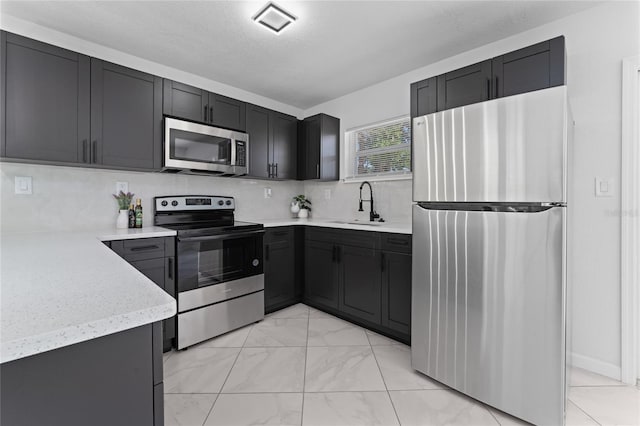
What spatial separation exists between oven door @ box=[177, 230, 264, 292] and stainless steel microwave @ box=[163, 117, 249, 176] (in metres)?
0.65

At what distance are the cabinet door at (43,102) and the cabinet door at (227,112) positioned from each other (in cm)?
94

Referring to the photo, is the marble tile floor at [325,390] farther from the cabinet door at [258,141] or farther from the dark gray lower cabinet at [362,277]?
the cabinet door at [258,141]

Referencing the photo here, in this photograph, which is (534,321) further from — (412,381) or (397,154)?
(397,154)

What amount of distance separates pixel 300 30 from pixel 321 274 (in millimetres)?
2150

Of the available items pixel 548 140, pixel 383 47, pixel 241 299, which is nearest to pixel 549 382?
pixel 548 140

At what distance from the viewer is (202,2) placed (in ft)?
6.20

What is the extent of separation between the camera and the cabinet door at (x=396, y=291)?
7.70 ft

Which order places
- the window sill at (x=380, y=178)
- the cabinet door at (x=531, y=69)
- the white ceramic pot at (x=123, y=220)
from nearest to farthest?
the cabinet door at (x=531, y=69)
the white ceramic pot at (x=123, y=220)
the window sill at (x=380, y=178)

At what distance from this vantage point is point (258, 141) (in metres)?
3.16

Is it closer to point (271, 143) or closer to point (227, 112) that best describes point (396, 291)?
point (271, 143)

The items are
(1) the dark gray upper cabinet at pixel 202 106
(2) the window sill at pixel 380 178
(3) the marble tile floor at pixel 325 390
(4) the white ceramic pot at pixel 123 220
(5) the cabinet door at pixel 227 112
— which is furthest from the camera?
(2) the window sill at pixel 380 178

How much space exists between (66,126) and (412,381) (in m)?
2.87

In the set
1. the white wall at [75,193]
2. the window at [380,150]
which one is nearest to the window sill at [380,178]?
the window at [380,150]

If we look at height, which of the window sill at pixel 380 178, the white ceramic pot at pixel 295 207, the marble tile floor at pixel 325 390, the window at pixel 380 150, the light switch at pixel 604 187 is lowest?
the marble tile floor at pixel 325 390
